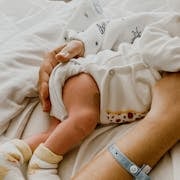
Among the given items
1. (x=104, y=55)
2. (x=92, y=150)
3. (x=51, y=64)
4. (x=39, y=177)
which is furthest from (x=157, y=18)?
(x=39, y=177)

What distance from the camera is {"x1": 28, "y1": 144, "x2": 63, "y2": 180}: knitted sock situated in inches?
30.0

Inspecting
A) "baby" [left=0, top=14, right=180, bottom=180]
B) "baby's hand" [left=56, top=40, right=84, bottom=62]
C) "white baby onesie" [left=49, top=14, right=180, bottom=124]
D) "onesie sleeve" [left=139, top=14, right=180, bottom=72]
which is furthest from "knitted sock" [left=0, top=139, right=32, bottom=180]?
"onesie sleeve" [left=139, top=14, right=180, bottom=72]

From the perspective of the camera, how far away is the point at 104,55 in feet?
3.05

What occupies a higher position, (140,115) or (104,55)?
(104,55)

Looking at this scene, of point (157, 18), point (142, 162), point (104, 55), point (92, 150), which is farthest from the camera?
point (157, 18)

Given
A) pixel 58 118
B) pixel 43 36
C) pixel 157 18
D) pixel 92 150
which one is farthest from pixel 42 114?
pixel 157 18

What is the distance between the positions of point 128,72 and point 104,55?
0.29 feet

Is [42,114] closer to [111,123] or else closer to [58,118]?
[58,118]

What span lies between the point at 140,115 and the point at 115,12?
48cm

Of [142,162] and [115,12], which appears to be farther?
[115,12]

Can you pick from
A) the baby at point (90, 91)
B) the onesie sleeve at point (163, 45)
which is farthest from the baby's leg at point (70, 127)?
the onesie sleeve at point (163, 45)

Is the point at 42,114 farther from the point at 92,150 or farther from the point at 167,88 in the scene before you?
the point at 167,88

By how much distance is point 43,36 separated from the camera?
109cm

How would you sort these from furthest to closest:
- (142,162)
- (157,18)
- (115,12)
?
(115,12)
(157,18)
(142,162)
